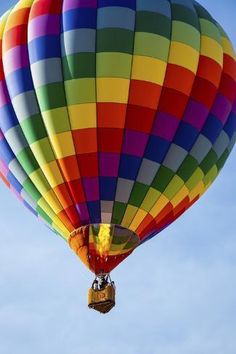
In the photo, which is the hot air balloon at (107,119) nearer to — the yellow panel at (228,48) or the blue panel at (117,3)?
the blue panel at (117,3)

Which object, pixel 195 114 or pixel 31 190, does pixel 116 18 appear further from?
pixel 31 190

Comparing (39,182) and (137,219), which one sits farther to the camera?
(39,182)

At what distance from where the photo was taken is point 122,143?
23125 mm

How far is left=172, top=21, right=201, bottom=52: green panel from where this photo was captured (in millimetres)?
23750

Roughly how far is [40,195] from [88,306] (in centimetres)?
237

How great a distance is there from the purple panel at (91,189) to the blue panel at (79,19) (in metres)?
2.93

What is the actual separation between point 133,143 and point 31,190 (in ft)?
7.35

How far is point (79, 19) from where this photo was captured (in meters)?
23.6

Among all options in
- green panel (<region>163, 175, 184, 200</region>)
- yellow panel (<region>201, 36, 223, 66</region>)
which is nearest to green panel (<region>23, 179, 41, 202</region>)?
green panel (<region>163, 175, 184, 200</region>)

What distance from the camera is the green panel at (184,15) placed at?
24.0 metres

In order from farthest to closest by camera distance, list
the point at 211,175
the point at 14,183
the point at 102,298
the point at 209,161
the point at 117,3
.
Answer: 1. the point at 211,175
2. the point at 14,183
3. the point at 209,161
4. the point at 117,3
5. the point at 102,298

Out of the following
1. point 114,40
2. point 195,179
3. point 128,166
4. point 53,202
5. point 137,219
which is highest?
point 114,40

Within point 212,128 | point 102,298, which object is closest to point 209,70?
point 212,128

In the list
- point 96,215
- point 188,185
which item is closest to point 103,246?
point 96,215
